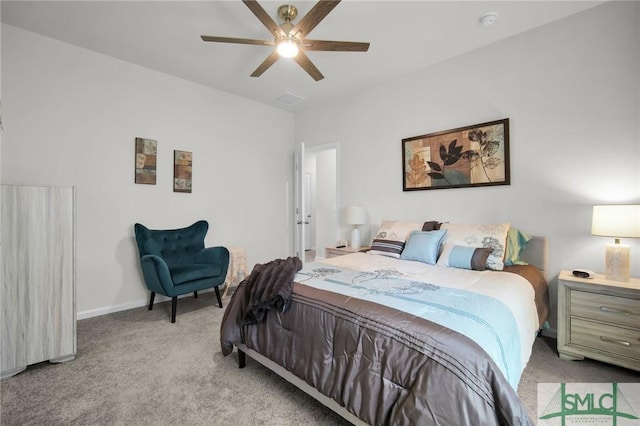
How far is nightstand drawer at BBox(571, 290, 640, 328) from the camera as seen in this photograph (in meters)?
1.96

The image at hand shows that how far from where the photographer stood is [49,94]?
2836 mm

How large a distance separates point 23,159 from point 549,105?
492cm

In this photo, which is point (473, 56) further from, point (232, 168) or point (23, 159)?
point (23, 159)

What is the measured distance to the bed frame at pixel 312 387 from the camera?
1468 millimetres

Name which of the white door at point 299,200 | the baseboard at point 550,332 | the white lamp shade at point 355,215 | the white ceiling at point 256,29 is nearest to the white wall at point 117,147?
the white ceiling at point 256,29

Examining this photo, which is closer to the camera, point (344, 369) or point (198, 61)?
point (344, 369)

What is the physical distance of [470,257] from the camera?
2453 mm

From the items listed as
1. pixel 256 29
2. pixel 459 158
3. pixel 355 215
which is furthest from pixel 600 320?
pixel 256 29

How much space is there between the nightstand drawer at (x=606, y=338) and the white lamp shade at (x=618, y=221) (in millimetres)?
658

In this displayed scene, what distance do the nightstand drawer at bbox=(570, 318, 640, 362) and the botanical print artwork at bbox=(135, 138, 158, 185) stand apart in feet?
14.4

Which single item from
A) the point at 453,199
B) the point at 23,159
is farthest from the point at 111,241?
the point at 453,199

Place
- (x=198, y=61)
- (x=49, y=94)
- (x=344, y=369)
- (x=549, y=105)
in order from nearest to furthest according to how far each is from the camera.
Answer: (x=344, y=369), (x=549, y=105), (x=49, y=94), (x=198, y=61)

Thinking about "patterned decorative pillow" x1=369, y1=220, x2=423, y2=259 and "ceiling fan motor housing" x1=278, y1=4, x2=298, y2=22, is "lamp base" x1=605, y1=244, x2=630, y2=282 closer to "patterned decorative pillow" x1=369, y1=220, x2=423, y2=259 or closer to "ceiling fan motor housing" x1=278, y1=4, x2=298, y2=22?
"patterned decorative pillow" x1=369, y1=220, x2=423, y2=259

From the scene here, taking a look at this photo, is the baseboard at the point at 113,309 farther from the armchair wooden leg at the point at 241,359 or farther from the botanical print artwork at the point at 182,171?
the armchair wooden leg at the point at 241,359
